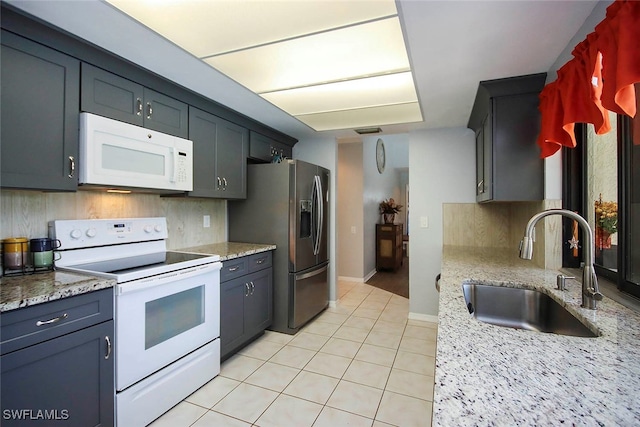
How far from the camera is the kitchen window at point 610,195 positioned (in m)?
1.28

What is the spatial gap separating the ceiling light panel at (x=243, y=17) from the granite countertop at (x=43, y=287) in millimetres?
1301

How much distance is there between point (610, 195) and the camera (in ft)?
5.14

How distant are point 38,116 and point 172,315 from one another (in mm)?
1286

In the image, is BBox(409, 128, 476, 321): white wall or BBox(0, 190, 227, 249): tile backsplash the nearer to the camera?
BBox(0, 190, 227, 249): tile backsplash

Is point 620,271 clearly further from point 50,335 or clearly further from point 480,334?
point 50,335

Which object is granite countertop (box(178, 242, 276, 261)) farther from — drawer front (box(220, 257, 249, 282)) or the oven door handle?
the oven door handle

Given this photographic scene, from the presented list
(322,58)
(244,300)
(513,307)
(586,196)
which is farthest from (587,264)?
(244,300)

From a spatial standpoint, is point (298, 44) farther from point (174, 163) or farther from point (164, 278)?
point (164, 278)

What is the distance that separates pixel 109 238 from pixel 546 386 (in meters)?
2.37

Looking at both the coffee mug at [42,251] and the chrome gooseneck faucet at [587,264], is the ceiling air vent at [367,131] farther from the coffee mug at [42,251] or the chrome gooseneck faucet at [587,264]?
the coffee mug at [42,251]

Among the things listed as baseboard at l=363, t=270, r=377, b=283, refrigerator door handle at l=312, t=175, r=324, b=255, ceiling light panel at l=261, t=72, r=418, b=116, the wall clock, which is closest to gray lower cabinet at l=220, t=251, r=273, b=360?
refrigerator door handle at l=312, t=175, r=324, b=255

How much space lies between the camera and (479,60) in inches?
70.9

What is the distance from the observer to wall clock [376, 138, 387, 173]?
19.5 feet

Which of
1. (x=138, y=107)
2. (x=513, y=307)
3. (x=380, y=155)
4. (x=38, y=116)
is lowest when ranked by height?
(x=513, y=307)
